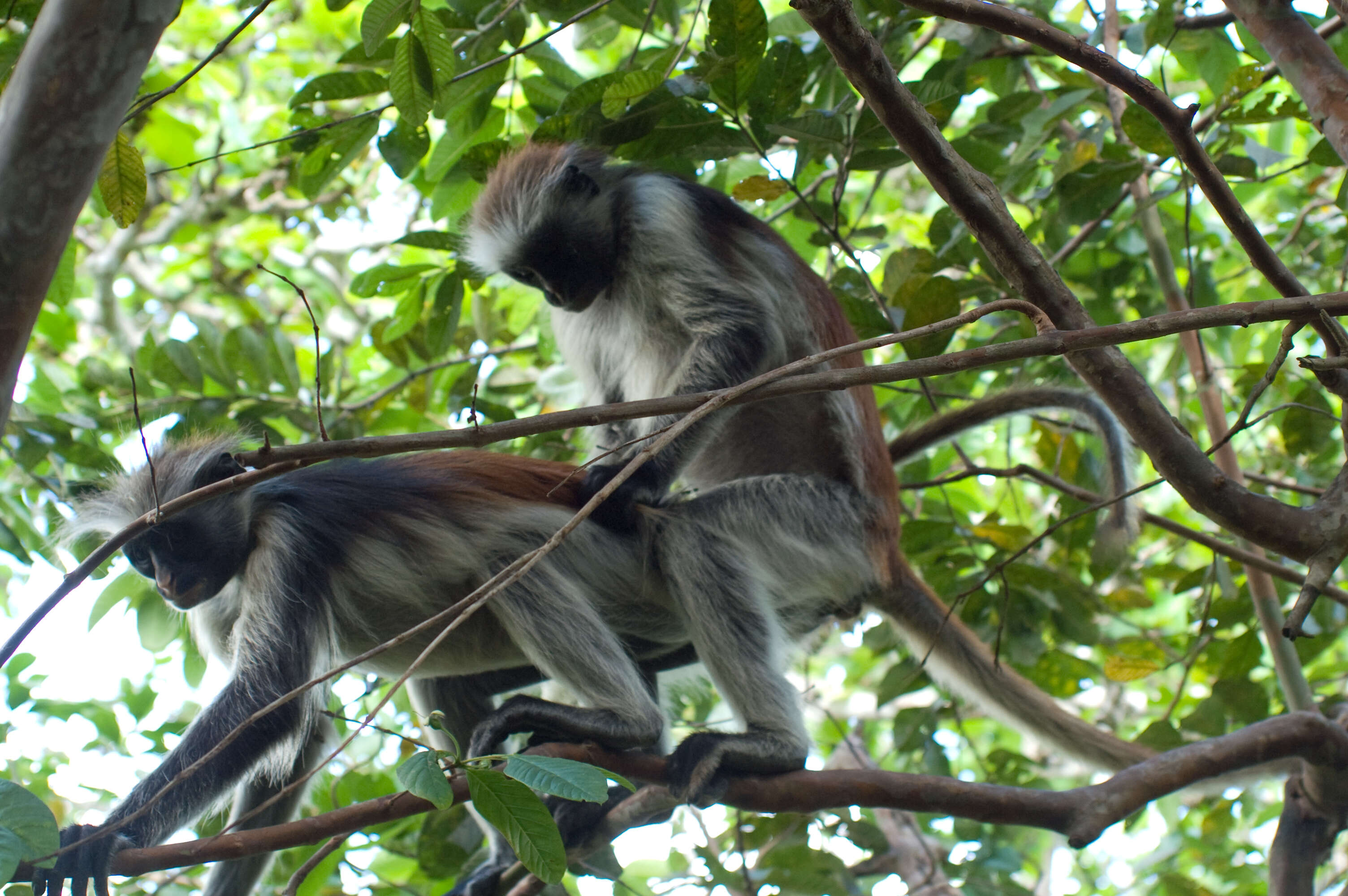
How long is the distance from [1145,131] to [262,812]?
144 inches

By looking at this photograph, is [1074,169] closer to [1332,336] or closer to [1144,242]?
[1144,242]

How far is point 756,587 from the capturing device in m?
4.01

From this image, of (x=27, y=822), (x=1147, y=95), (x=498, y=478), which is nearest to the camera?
(x=27, y=822)

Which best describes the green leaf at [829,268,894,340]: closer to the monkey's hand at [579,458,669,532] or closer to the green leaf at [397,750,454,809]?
the monkey's hand at [579,458,669,532]

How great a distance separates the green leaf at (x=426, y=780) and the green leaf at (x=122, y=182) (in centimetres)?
190

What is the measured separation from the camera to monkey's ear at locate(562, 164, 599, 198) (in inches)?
190

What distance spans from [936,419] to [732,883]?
203cm

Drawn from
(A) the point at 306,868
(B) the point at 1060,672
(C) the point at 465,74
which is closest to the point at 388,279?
(C) the point at 465,74

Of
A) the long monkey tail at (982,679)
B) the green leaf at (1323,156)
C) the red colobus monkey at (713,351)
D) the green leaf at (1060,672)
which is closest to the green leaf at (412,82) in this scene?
the red colobus monkey at (713,351)

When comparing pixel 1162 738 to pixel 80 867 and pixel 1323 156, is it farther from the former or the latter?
pixel 80 867

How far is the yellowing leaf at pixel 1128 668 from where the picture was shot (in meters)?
4.48

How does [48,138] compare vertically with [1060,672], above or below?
below

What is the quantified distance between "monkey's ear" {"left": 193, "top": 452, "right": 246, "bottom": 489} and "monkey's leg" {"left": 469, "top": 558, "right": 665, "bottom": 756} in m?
1.04

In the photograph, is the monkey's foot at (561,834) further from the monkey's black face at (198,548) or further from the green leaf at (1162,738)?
the green leaf at (1162,738)
